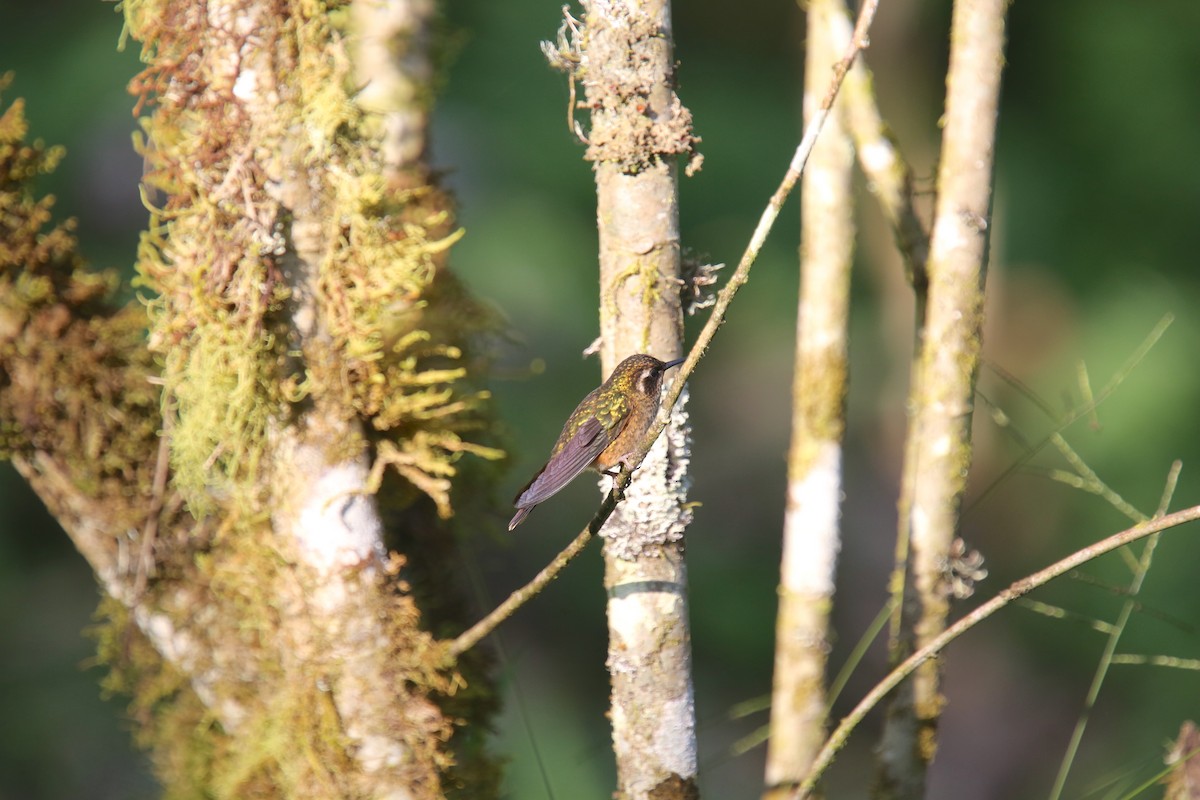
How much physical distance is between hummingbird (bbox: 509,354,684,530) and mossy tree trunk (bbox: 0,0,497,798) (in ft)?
0.87

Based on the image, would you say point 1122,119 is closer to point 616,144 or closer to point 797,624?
point 797,624

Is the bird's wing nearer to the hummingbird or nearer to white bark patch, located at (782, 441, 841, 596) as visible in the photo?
the hummingbird

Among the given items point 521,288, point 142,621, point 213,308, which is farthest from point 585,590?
point 213,308

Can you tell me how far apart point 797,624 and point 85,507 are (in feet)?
4.44

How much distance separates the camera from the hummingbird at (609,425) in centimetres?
142

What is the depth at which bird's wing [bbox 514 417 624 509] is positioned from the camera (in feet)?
4.60

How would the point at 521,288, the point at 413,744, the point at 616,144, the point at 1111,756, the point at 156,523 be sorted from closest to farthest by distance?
the point at 616,144
the point at 413,744
the point at 156,523
the point at 521,288
the point at 1111,756

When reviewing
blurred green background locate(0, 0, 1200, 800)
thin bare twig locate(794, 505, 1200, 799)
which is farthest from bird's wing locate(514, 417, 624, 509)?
blurred green background locate(0, 0, 1200, 800)

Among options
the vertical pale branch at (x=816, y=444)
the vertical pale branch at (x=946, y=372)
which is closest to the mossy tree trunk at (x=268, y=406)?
the vertical pale branch at (x=816, y=444)

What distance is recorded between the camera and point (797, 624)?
1.95 metres

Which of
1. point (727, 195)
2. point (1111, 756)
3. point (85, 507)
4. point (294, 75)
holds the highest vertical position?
point (727, 195)

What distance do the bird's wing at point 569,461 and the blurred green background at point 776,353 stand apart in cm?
294

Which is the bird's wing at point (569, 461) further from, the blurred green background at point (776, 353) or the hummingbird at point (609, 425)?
the blurred green background at point (776, 353)

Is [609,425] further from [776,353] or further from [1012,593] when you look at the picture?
[776,353]
